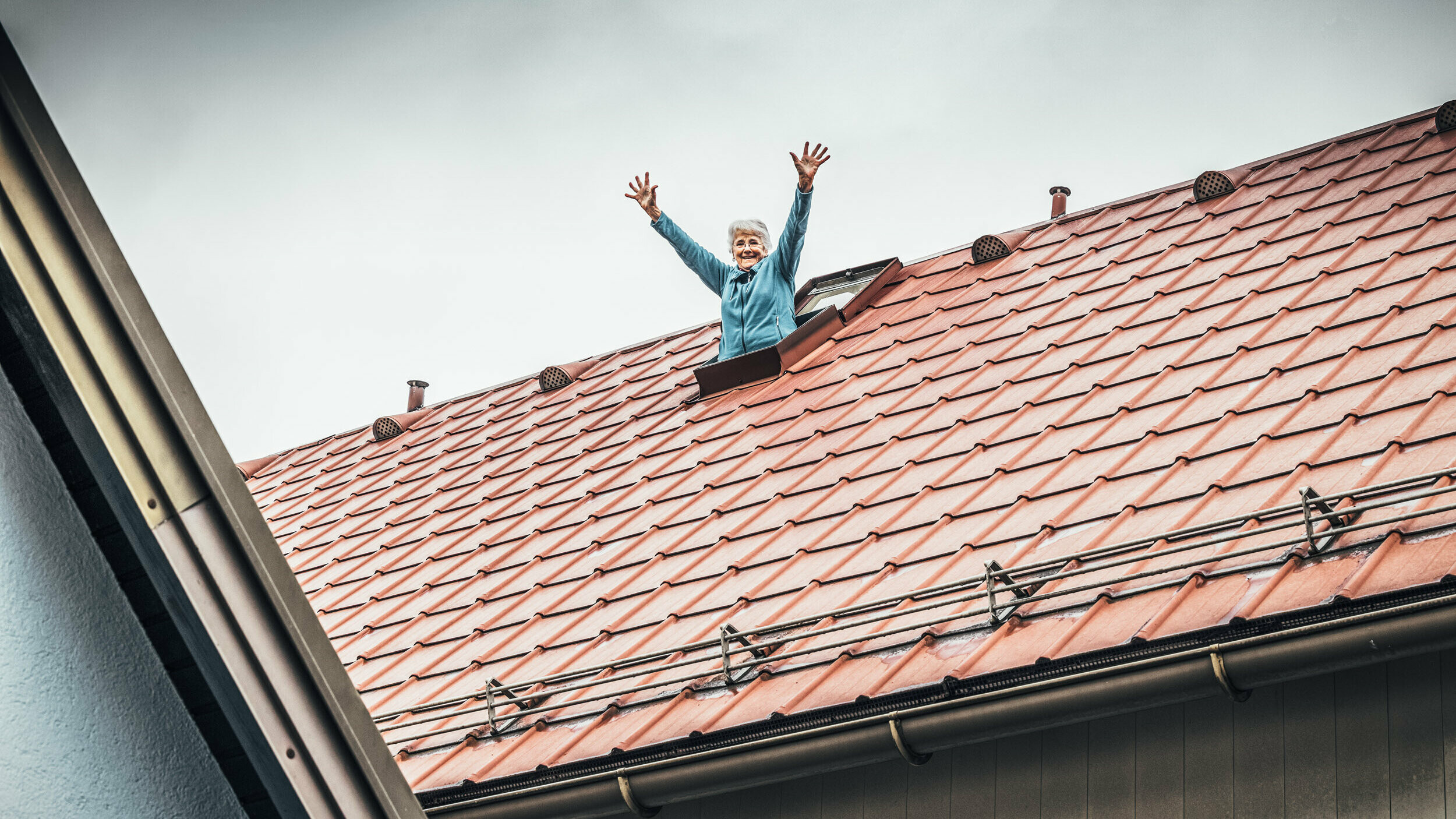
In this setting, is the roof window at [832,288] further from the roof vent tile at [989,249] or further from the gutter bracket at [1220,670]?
the gutter bracket at [1220,670]

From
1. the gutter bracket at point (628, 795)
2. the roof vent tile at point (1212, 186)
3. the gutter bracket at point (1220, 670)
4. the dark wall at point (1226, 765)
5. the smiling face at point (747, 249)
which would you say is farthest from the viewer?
the smiling face at point (747, 249)

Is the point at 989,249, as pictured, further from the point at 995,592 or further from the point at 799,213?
the point at 995,592

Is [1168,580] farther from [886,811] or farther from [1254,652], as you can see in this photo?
[886,811]

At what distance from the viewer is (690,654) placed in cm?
601

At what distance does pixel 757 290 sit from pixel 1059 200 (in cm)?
237

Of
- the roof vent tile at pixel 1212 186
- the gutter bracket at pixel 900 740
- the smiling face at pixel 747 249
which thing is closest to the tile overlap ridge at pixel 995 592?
the gutter bracket at pixel 900 740

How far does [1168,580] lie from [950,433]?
7.48ft

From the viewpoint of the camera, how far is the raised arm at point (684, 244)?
9844 mm

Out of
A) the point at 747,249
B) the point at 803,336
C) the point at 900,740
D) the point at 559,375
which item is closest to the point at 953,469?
the point at 900,740

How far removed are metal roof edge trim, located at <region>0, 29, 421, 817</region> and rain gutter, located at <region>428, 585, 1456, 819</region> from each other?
1.98 metres

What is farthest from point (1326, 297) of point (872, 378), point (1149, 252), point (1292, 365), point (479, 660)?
point (479, 660)

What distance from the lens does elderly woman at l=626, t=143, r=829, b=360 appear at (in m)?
9.09

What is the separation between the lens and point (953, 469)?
6730mm

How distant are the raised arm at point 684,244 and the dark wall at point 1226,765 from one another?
5.17 metres
